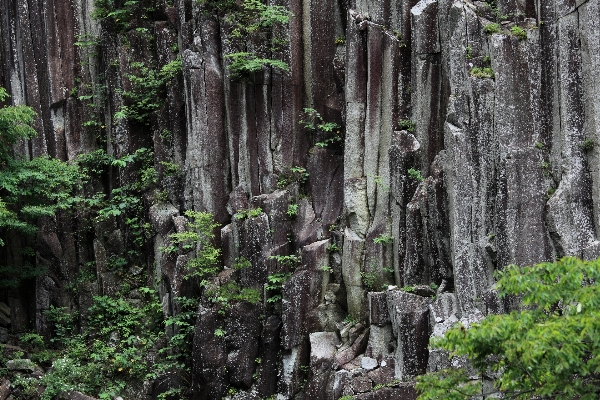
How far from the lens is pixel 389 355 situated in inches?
712

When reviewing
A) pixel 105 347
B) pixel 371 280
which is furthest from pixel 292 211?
pixel 105 347

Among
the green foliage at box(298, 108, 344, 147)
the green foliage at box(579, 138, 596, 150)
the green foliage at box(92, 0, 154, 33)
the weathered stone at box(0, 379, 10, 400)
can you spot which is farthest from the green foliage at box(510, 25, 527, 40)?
the weathered stone at box(0, 379, 10, 400)

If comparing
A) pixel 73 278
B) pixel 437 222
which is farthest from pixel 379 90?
pixel 73 278

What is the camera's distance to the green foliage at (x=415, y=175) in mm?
18844

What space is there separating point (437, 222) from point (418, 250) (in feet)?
2.89

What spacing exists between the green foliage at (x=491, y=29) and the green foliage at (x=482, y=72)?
32.6 inches

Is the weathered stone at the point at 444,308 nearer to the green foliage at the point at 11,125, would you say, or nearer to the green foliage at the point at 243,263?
the green foliage at the point at 243,263

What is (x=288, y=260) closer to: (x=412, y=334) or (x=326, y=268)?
(x=326, y=268)

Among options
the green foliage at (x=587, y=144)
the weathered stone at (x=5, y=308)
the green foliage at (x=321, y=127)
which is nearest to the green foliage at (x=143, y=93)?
the green foliage at (x=321, y=127)

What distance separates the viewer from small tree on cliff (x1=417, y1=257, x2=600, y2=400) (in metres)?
9.70

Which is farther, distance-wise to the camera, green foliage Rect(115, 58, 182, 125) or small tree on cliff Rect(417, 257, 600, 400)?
green foliage Rect(115, 58, 182, 125)

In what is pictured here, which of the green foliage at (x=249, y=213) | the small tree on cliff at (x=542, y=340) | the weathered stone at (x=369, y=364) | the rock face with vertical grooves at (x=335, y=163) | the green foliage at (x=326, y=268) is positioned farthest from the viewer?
the green foliage at (x=249, y=213)

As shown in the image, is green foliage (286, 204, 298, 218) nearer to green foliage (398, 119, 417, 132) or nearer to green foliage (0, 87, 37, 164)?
green foliage (398, 119, 417, 132)

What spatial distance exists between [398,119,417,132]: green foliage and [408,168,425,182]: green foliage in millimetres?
1182
